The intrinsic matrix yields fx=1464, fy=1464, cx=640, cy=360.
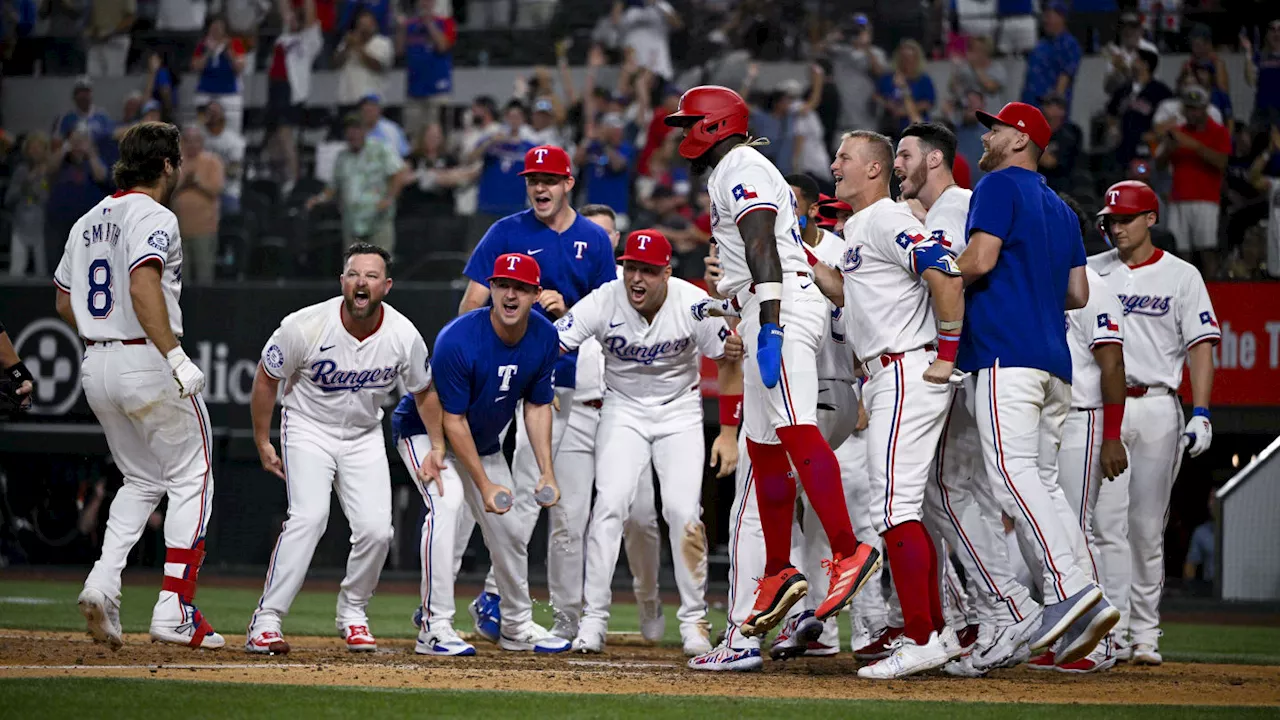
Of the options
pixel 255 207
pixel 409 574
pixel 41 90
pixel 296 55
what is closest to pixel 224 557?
pixel 409 574

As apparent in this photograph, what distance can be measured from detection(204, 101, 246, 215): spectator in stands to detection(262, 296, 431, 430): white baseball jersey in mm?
8639

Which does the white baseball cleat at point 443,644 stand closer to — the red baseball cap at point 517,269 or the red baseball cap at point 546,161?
the red baseball cap at point 517,269

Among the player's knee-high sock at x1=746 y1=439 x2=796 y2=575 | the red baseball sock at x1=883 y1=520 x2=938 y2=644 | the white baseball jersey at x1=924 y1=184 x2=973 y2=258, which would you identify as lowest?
the red baseball sock at x1=883 y1=520 x2=938 y2=644

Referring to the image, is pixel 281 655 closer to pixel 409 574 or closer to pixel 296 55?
pixel 409 574

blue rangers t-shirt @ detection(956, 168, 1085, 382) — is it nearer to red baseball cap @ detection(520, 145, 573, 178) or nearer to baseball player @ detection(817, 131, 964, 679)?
baseball player @ detection(817, 131, 964, 679)

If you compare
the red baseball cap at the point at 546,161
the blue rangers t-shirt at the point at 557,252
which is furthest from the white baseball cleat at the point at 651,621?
the red baseball cap at the point at 546,161

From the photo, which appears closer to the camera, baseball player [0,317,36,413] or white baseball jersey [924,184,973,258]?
white baseball jersey [924,184,973,258]

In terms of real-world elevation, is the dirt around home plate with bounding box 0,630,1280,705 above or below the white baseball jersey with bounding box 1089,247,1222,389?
below

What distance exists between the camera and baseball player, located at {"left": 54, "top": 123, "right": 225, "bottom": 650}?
672cm

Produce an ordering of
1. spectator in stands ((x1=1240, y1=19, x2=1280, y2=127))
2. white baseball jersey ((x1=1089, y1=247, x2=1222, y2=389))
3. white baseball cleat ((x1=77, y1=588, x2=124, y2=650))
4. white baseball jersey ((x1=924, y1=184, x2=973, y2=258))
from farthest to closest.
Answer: spectator in stands ((x1=1240, y1=19, x2=1280, y2=127)) → white baseball jersey ((x1=1089, y1=247, x2=1222, y2=389)) → white baseball jersey ((x1=924, y1=184, x2=973, y2=258)) → white baseball cleat ((x1=77, y1=588, x2=124, y2=650))

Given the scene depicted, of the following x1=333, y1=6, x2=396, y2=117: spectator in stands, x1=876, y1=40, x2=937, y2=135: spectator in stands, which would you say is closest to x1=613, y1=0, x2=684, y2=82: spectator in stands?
x1=876, y1=40, x2=937, y2=135: spectator in stands

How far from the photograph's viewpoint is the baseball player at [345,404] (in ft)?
24.0

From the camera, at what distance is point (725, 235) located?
6.38m

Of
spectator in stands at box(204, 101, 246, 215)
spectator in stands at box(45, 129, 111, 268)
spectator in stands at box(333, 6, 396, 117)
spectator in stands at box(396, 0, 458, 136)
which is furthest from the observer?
spectator in stands at box(333, 6, 396, 117)
